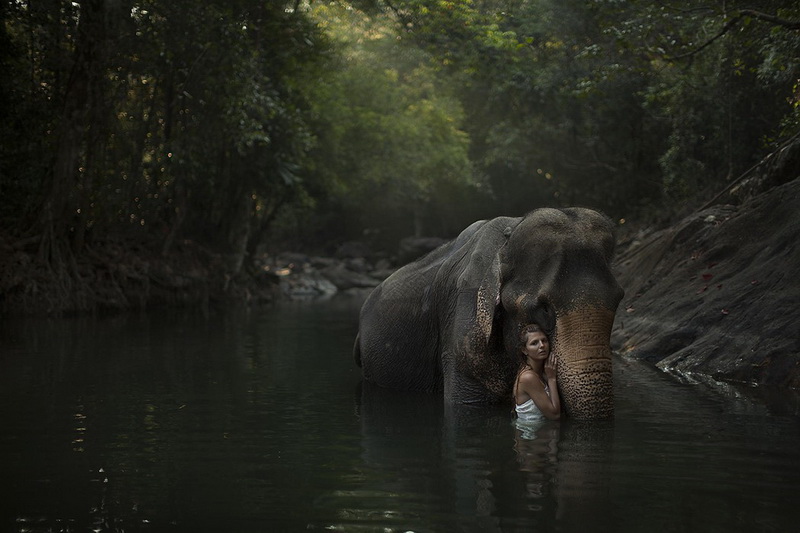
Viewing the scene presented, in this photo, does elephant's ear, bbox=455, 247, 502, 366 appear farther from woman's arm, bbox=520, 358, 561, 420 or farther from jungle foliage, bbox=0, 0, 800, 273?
jungle foliage, bbox=0, 0, 800, 273

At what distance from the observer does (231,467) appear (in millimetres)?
6219

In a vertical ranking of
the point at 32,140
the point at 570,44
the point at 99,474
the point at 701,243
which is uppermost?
the point at 570,44

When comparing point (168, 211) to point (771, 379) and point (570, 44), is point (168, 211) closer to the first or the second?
point (570, 44)

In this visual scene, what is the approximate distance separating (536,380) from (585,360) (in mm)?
598

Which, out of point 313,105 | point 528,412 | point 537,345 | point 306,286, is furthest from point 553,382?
point 306,286

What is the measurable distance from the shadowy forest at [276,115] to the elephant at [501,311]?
5537 mm

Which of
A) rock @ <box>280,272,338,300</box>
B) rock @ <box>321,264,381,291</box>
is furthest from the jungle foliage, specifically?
rock @ <box>321,264,381,291</box>

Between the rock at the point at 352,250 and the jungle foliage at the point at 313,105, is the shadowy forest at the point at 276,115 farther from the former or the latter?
the rock at the point at 352,250

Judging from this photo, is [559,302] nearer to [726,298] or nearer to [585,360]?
[585,360]

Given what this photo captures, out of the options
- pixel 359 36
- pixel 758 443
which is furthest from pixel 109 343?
pixel 359 36

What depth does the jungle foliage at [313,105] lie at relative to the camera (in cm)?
1942

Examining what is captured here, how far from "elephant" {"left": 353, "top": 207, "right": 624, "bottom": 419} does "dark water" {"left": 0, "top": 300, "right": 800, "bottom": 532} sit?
347 mm

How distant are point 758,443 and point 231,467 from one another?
3.52 metres

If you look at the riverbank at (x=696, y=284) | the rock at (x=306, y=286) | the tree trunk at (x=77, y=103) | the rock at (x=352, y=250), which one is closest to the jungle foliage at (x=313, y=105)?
the tree trunk at (x=77, y=103)
